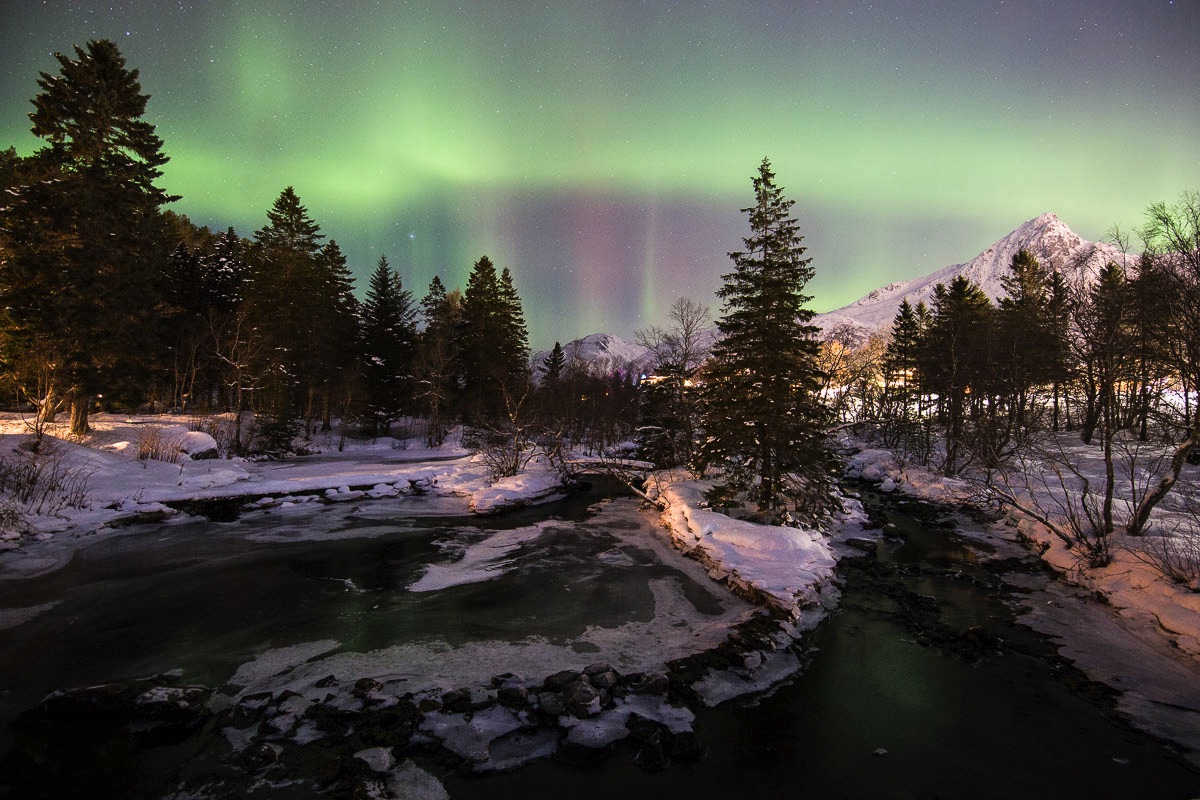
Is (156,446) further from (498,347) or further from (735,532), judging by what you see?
(498,347)

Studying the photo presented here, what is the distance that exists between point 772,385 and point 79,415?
3232 cm

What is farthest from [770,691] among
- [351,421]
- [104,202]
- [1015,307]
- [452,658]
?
[351,421]

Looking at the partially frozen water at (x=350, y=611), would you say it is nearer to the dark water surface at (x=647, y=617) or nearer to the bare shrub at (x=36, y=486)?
the dark water surface at (x=647, y=617)

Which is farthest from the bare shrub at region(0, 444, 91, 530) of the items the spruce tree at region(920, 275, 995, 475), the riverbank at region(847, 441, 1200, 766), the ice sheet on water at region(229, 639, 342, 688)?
the spruce tree at region(920, 275, 995, 475)

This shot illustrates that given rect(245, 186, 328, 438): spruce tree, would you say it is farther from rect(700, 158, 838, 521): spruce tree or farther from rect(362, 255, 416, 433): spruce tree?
rect(700, 158, 838, 521): spruce tree

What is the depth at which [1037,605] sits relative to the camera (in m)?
12.0

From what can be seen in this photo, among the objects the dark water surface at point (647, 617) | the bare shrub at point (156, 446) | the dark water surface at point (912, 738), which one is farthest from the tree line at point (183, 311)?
the dark water surface at point (912, 738)

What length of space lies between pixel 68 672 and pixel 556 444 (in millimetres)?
22404

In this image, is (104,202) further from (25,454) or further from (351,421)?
(351,421)

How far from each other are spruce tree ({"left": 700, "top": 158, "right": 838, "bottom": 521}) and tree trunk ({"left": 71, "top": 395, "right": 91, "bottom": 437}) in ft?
97.9

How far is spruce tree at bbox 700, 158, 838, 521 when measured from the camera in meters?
17.9

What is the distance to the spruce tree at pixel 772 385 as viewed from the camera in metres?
17.9

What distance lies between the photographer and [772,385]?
1800 cm

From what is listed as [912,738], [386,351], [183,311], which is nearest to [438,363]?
[386,351]
